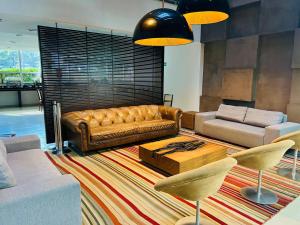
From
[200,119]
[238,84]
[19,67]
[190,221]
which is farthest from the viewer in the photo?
[19,67]

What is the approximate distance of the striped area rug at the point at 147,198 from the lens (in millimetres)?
2248

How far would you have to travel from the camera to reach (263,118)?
14.9 ft

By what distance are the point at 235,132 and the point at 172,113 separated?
4.82 ft

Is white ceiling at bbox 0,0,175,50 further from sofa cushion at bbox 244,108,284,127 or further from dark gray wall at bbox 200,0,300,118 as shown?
sofa cushion at bbox 244,108,284,127

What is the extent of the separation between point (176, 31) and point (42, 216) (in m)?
2.09

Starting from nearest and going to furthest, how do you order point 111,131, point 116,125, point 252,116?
point 111,131, point 116,125, point 252,116

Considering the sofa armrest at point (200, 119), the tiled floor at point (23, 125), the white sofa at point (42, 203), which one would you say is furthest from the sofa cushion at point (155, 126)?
the white sofa at point (42, 203)

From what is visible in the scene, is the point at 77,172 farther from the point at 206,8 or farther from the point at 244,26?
the point at 244,26

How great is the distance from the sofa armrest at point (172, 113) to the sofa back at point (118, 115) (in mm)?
131

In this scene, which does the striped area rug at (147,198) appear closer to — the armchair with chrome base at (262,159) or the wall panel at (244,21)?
the armchair with chrome base at (262,159)

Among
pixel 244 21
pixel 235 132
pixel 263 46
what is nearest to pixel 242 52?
pixel 263 46

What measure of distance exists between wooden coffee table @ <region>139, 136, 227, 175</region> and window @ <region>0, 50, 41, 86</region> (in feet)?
32.3

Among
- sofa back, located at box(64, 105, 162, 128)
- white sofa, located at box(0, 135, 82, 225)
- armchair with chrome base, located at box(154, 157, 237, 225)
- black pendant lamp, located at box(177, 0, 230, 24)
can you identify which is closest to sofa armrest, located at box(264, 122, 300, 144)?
black pendant lamp, located at box(177, 0, 230, 24)

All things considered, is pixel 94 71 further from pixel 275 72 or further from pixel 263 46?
pixel 275 72
